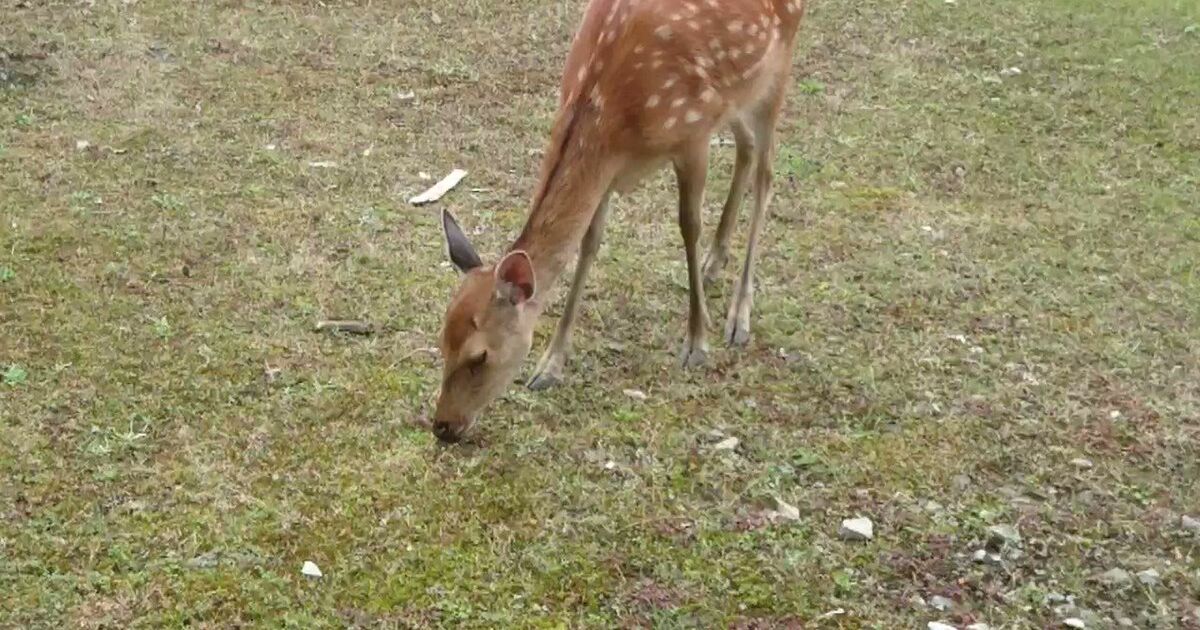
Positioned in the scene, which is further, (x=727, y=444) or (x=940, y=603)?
(x=727, y=444)

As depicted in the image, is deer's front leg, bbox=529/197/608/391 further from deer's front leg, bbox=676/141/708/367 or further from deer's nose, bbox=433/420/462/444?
deer's nose, bbox=433/420/462/444

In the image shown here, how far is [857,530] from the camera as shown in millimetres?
3928

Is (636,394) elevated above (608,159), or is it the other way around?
(608,159)

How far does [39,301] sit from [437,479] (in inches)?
76.2

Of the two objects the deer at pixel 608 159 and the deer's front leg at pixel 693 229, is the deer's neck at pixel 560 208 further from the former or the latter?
the deer's front leg at pixel 693 229

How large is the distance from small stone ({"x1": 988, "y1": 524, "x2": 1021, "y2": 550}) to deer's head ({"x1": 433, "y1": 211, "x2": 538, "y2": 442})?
1.60 m

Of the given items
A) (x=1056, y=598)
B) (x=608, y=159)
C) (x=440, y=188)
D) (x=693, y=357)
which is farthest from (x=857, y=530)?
(x=440, y=188)

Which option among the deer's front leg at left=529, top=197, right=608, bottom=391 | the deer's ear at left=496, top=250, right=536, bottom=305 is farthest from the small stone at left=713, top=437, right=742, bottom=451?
the deer's ear at left=496, top=250, right=536, bottom=305

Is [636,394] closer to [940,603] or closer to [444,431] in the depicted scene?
[444,431]

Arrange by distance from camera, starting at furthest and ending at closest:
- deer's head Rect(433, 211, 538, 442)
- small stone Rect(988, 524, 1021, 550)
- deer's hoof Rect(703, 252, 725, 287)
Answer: deer's hoof Rect(703, 252, 725, 287) → deer's head Rect(433, 211, 538, 442) → small stone Rect(988, 524, 1021, 550)

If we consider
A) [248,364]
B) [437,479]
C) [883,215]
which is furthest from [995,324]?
[248,364]

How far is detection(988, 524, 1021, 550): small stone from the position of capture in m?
3.89

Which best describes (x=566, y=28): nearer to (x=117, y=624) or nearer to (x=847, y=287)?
(x=847, y=287)

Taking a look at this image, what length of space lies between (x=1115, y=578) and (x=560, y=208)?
2.08m
